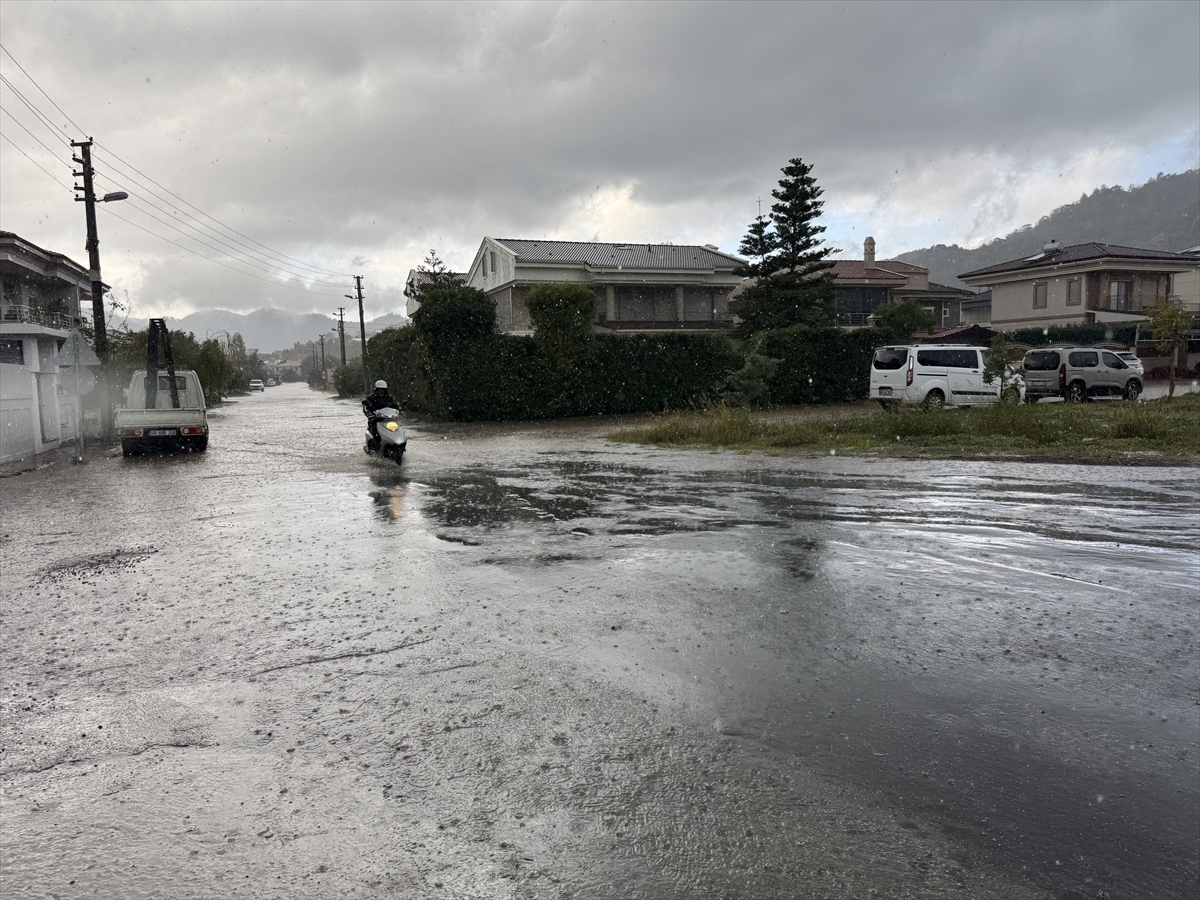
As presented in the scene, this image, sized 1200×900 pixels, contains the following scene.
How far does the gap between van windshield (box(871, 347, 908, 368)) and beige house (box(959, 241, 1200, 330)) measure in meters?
31.0

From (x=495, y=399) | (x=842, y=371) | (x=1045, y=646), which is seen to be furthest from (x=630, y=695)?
(x=842, y=371)

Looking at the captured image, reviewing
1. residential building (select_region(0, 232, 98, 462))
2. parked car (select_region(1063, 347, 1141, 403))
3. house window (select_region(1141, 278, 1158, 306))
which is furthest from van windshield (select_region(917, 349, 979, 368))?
house window (select_region(1141, 278, 1158, 306))

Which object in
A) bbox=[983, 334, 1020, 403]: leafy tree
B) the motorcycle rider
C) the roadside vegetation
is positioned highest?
bbox=[983, 334, 1020, 403]: leafy tree

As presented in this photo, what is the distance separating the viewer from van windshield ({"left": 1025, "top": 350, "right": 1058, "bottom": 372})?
85.5 feet

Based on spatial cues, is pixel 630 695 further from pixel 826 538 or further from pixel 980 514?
pixel 980 514

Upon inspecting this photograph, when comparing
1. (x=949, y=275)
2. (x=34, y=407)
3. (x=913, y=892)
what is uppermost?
(x=949, y=275)

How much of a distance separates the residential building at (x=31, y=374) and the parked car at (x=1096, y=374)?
27621 mm

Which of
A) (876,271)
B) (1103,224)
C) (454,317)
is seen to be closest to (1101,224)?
(1103,224)

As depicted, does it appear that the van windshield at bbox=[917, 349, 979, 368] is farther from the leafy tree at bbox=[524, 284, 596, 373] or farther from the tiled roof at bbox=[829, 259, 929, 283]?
the tiled roof at bbox=[829, 259, 929, 283]

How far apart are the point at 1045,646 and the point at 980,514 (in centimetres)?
452

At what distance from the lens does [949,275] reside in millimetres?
123438

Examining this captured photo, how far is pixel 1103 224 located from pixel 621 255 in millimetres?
105622

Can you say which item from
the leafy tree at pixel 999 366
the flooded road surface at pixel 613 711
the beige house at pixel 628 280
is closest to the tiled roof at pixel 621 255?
the beige house at pixel 628 280

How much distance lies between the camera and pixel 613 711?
4125 millimetres
